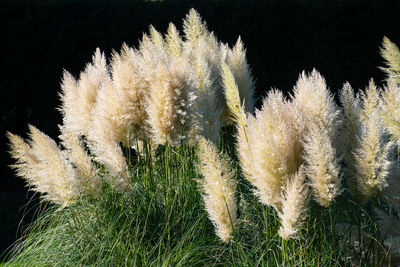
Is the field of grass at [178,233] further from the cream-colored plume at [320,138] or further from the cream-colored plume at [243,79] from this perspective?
the cream-colored plume at [243,79]

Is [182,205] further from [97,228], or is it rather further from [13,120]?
[13,120]

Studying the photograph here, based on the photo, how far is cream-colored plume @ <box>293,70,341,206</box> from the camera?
102 inches

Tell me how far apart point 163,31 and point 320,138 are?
19.3ft

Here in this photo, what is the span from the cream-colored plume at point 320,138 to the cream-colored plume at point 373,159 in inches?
5.9

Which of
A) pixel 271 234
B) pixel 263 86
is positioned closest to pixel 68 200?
pixel 271 234

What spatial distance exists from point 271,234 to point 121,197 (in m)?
1.07

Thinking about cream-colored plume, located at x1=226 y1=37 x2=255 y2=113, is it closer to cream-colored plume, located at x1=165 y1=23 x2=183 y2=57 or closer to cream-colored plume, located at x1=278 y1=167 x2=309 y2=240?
cream-colored plume, located at x1=165 y1=23 x2=183 y2=57

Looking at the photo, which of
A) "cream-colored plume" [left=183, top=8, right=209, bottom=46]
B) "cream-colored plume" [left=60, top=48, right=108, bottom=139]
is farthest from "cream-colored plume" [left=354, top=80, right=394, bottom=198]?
"cream-colored plume" [left=183, top=8, right=209, bottom=46]

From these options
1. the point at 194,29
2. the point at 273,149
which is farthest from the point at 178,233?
the point at 194,29

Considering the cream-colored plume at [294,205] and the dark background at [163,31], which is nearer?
the cream-colored plume at [294,205]

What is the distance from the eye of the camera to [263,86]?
27.0ft

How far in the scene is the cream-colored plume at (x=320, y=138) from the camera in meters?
2.58

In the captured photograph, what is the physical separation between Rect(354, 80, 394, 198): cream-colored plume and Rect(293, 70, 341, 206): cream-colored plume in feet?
0.49

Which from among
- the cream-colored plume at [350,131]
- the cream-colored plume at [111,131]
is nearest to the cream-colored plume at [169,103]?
the cream-colored plume at [111,131]
